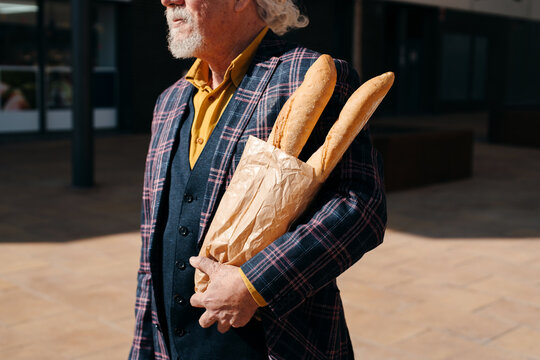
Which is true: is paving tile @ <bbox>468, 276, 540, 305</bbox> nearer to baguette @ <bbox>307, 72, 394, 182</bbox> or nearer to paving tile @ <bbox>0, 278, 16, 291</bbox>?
paving tile @ <bbox>0, 278, 16, 291</bbox>

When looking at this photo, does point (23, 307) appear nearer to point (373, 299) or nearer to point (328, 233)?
point (373, 299)

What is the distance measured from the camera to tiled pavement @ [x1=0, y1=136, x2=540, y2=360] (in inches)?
155

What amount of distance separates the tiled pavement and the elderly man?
207 cm

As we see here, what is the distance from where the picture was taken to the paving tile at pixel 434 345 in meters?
3.78

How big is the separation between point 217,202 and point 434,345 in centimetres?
257

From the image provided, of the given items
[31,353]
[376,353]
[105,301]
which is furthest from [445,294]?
[31,353]

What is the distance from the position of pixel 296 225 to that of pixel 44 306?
10.9ft

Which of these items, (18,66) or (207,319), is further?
(18,66)

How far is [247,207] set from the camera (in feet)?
4.97

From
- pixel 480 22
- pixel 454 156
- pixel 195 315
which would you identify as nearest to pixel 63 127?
pixel 454 156

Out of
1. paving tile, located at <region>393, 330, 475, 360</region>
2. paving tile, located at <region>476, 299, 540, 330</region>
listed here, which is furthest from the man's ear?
paving tile, located at <region>476, 299, 540, 330</region>

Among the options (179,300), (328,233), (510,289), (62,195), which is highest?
(328,233)

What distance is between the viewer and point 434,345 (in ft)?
12.8

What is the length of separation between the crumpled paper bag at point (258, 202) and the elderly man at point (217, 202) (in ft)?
0.12
